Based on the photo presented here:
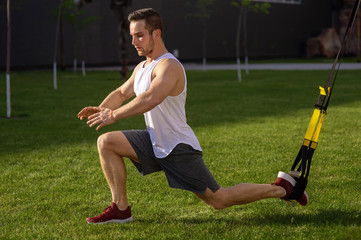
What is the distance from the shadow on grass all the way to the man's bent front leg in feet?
1.07

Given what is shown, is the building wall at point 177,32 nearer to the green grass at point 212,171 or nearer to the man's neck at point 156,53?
the green grass at point 212,171

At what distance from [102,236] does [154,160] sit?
70 centimetres

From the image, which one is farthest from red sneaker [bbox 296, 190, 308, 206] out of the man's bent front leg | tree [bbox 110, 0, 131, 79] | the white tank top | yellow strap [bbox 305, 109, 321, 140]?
tree [bbox 110, 0, 131, 79]

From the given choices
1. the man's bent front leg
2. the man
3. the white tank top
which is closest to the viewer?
the man

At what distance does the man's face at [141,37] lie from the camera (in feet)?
14.0

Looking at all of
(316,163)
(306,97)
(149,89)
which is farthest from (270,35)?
(149,89)

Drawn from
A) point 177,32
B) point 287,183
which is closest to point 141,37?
point 287,183

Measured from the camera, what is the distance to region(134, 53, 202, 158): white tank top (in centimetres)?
434

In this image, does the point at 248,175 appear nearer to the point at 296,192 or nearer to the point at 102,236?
the point at 296,192

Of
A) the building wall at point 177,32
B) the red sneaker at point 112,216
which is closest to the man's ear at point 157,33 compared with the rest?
the red sneaker at point 112,216

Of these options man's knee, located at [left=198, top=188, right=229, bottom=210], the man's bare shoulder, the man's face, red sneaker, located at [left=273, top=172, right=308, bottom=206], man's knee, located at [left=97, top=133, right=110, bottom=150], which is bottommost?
man's knee, located at [left=198, top=188, right=229, bottom=210]

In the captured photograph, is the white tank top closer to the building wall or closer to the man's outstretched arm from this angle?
the man's outstretched arm

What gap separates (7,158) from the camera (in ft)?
25.0

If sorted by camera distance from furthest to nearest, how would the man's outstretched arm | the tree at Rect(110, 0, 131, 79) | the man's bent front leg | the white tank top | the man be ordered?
the tree at Rect(110, 0, 131, 79), the man's bent front leg, the white tank top, the man, the man's outstretched arm
